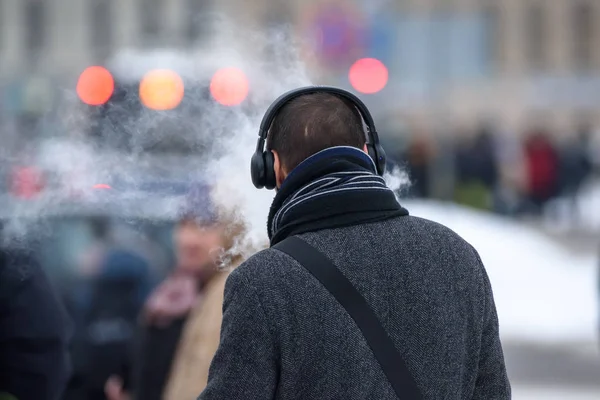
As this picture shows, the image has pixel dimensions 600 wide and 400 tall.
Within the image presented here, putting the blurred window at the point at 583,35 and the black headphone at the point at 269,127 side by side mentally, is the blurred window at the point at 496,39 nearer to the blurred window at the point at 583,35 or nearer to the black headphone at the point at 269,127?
the blurred window at the point at 583,35

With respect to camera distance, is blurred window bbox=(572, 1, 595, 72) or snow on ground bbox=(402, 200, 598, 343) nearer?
snow on ground bbox=(402, 200, 598, 343)

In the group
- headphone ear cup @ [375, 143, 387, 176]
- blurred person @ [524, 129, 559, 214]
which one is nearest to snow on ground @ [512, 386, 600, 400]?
headphone ear cup @ [375, 143, 387, 176]

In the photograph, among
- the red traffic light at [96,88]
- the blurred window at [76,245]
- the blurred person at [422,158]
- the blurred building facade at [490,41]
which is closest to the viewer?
the red traffic light at [96,88]

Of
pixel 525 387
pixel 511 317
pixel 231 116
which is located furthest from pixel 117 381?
pixel 511 317

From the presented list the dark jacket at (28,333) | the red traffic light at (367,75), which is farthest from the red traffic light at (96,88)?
the red traffic light at (367,75)

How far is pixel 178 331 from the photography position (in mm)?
4406

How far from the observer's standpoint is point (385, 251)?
85.2 inches

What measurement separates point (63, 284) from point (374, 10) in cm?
892

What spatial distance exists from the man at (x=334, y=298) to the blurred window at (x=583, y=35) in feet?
162

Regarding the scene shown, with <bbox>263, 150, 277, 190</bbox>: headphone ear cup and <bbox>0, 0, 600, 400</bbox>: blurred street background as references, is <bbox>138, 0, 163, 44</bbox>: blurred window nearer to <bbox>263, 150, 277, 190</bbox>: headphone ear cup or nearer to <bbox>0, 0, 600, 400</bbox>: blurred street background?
<bbox>0, 0, 600, 400</bbox>: blurred street background

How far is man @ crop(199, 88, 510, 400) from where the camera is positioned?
6.74 ft

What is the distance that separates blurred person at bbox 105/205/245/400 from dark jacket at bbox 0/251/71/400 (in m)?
0.45

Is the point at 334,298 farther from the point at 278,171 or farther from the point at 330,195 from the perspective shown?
the point at 278,171

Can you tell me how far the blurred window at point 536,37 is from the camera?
164 ft
